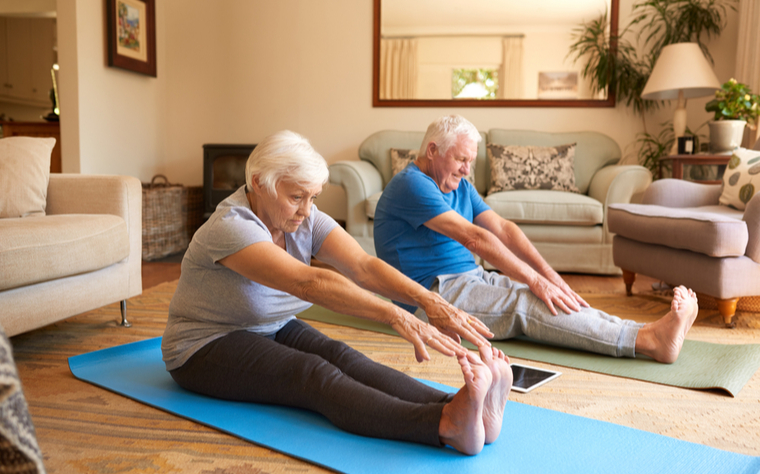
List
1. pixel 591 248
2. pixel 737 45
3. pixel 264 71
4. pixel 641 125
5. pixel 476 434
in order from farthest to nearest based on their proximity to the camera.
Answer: pixel 264 71
pixel 641 125
pixel 737 45
pixel 591 248
pixel 476 434

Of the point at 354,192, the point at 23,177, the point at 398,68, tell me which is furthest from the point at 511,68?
the point at 23,177

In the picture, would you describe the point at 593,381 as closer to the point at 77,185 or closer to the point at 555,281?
the point at 555,281

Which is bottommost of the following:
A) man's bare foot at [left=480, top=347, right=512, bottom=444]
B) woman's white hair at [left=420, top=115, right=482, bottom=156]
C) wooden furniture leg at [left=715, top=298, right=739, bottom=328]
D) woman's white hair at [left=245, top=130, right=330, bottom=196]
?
wooden furniture leg at [left=715, top=298, right=739, bottom=328]

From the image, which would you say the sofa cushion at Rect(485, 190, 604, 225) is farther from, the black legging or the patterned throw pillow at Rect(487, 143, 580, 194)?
the black legging

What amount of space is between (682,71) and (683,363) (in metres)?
2.60

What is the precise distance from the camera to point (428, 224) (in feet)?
7.04

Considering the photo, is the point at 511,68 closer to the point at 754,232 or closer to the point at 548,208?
the point at 548,208

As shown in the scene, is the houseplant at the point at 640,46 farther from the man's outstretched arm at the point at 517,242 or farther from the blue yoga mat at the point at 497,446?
the blue yoga mat at the point at 497,446

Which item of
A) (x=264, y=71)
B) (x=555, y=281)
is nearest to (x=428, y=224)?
(x=555, y=281)

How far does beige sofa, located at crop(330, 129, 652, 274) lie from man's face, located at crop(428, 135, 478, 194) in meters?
1.57

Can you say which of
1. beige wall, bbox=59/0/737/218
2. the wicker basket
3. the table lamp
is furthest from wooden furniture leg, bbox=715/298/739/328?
the wicker basket

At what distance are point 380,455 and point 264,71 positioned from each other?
4.38 metres

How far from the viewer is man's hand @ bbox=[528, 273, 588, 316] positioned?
2.05 meters

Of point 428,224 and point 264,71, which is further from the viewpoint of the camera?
point 264,71
